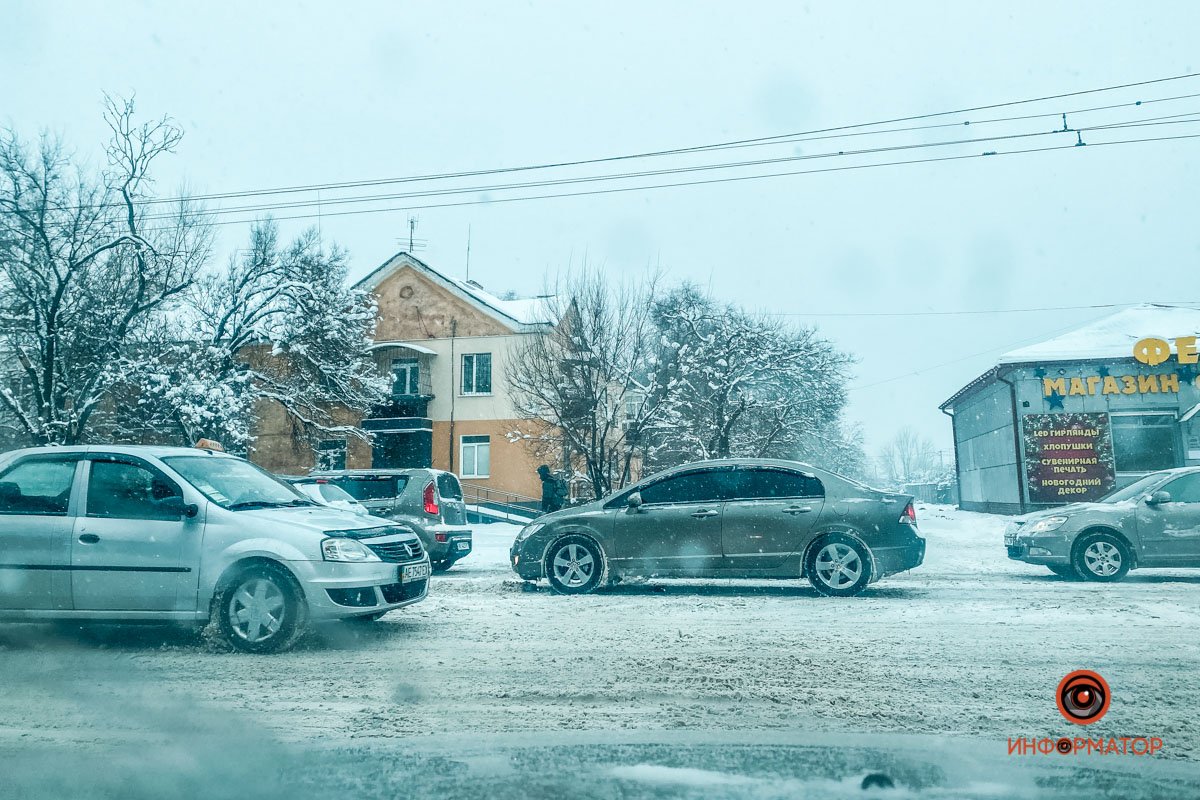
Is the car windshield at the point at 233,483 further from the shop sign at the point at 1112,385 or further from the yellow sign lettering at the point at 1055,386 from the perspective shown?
the shop sign at the point at 1112,385

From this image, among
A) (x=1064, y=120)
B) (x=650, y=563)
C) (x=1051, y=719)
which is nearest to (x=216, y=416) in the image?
(x=650, y=563)

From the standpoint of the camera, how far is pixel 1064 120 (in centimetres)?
1363

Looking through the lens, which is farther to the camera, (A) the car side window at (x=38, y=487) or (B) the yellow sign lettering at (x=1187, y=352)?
(B) the yellow sign lettering at (x=1187, y=352)

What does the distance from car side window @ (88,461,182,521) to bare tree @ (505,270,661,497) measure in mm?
13947

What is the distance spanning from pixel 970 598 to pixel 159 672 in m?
7.94

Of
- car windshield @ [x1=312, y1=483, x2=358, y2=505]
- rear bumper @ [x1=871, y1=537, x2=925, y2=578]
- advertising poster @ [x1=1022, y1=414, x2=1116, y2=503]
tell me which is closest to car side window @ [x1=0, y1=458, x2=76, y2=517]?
car windshield @ [x1=312, y1=483, x2=358, y2=505]

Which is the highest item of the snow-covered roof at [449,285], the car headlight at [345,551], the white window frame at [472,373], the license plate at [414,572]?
the snow-covered roof at [449,285]

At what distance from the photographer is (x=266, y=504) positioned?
23.7ft

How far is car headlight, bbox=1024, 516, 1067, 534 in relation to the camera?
36.6ft

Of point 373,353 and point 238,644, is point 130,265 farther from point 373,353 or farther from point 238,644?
point 238,644

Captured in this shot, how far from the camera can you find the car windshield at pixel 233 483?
7020mm

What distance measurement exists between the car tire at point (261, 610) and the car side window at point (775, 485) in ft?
17.1

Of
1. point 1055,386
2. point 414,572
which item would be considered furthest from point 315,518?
point 1055,386

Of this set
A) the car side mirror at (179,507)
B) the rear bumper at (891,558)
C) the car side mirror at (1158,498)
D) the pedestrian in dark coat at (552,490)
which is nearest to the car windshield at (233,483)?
the car side mirror at (179,507)
